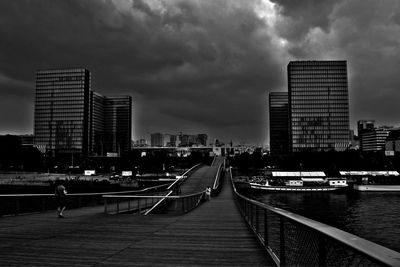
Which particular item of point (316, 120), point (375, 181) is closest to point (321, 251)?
point (375, 181)

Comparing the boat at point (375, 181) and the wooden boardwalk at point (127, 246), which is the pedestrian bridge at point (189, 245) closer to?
the wooden boardwalk at point (127, 246)

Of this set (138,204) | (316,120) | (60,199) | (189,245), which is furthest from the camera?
(316,120)

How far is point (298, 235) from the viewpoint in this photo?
5539 mm

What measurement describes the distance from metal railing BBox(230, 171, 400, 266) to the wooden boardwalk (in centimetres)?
92

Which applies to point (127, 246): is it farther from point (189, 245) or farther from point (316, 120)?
point (316, 120)

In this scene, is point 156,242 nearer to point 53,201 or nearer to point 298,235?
point 298,235

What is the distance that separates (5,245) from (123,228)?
13.5ft

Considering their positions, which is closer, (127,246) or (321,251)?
(321,251)

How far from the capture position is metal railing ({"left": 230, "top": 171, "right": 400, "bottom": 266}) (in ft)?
8.75

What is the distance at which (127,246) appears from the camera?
357 inches

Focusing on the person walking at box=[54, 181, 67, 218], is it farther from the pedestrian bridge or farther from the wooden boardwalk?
the wooden boardwalk

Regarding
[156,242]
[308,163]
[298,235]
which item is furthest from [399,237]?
[308,163]

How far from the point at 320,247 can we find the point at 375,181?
126 metres

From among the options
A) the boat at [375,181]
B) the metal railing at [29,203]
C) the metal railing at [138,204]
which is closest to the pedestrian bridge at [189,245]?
the metal railing at [29,203]
